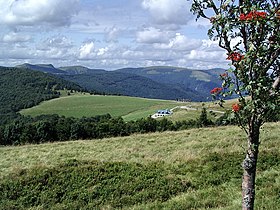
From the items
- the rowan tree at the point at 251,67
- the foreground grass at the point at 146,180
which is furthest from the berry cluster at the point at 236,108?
the foreground grass at the point at 146,180

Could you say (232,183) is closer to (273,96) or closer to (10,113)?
(273,96)

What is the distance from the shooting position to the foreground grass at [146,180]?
1129cm

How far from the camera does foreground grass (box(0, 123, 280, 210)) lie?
11289mm

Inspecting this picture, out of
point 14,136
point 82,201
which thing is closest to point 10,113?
point 14,136

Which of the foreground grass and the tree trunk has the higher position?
the tree trunk

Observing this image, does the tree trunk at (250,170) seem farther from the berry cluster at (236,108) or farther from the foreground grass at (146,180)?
the foreground grass at (146,180)

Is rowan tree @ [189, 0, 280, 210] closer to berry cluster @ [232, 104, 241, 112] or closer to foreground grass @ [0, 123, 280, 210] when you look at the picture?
berry cluster @ [232, 104, 241, 112]

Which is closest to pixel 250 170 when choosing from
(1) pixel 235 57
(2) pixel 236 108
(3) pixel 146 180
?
(2) pixel 236 108

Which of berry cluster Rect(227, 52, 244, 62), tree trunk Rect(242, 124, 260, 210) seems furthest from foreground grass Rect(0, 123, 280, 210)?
berry cluster Rect(227, 52, 244, 62)

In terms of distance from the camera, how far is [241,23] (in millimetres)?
Result: 5414

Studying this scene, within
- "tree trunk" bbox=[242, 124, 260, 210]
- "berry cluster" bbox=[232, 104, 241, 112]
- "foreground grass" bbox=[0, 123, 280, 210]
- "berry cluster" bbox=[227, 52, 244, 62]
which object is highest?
"berry cluster" bbox=[227, 52, 244, 62]

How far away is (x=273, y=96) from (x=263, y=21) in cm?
125

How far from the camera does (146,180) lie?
1417cm

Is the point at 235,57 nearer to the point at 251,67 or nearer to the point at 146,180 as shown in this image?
the point at 251,67
